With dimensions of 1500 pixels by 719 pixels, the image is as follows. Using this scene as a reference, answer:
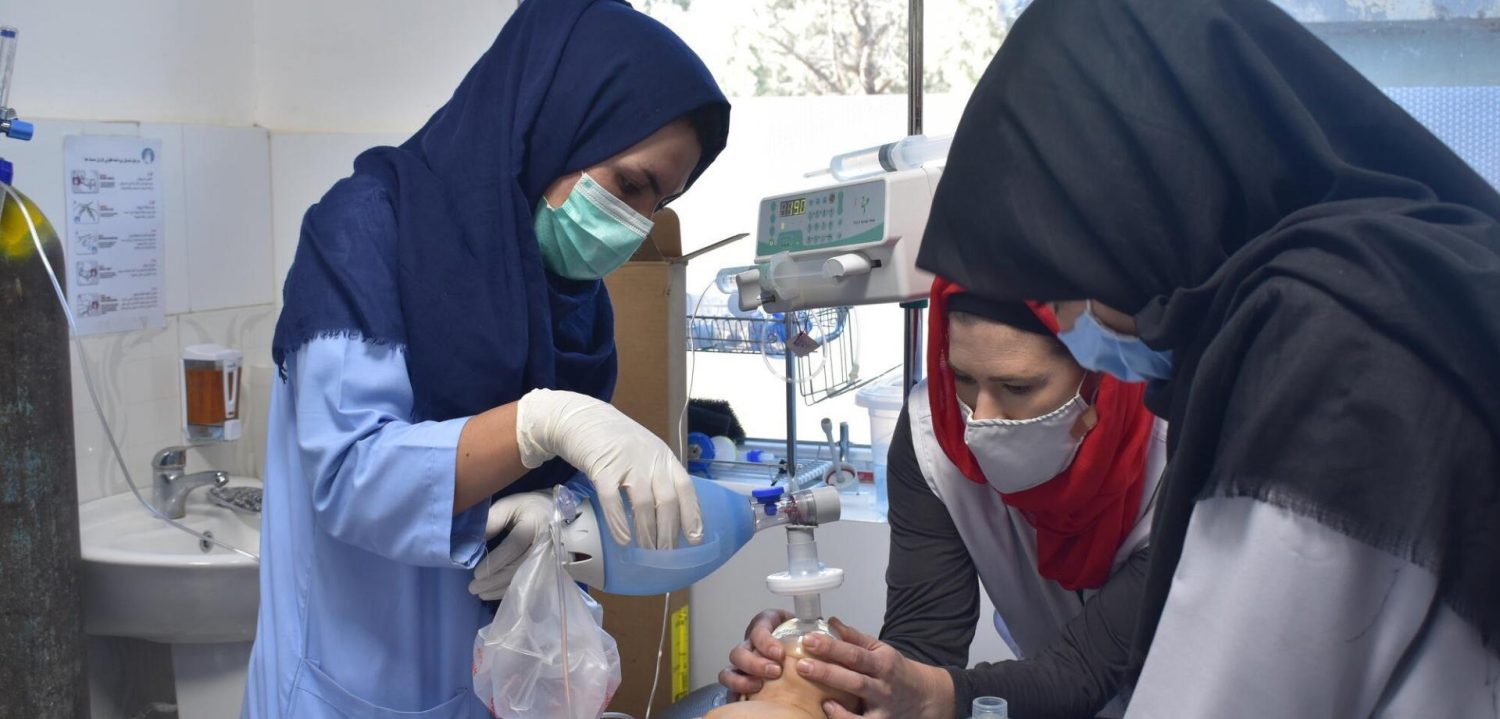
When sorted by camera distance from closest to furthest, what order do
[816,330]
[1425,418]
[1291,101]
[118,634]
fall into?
1. [1425,418]
2. [1291,101]
3. [118,634]
4. [816,330]

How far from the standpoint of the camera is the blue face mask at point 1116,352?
0.97m

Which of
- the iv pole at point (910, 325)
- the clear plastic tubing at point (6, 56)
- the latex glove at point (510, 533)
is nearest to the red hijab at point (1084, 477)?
the latex glove at point (510, 533)

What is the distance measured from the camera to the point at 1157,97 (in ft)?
2.83

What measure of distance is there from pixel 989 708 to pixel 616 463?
515mm

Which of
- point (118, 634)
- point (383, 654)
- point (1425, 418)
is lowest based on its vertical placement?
point (118, 634)

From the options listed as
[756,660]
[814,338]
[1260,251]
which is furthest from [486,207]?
[814,338]

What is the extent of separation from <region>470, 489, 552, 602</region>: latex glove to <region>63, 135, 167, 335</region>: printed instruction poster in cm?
139

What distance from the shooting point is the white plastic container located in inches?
105

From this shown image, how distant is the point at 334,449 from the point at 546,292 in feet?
1.08

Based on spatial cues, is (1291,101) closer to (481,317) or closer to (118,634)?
(481,317)

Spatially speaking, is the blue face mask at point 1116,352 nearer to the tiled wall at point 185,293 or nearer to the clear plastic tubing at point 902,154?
the clear plastic tubing at point 902,154

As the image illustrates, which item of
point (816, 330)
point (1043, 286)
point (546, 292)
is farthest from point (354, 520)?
point (816, 330)

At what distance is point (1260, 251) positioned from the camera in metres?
0.78

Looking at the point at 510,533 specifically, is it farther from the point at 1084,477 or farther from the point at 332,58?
the point at 332,58
